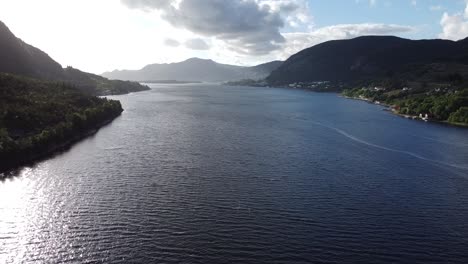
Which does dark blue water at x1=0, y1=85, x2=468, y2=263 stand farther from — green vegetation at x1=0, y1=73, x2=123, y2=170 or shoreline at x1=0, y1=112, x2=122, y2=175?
green vegetation at x1=0, y1=73, x2=123, y2=170

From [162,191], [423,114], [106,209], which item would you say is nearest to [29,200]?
[106,209]

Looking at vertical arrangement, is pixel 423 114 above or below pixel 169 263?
below

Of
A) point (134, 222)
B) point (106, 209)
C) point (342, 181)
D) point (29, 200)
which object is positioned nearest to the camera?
point (134, 222)

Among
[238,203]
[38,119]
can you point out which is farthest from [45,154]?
[238,203]

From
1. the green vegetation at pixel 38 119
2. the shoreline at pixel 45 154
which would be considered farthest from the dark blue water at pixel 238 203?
the green vegetation at pixel 38 119

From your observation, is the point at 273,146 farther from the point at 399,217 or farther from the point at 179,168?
the point at 399,217

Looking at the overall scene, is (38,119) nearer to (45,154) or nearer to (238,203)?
(45,154)

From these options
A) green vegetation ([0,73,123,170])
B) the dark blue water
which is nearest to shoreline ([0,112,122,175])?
green vegetation ([0,73,123,170])
